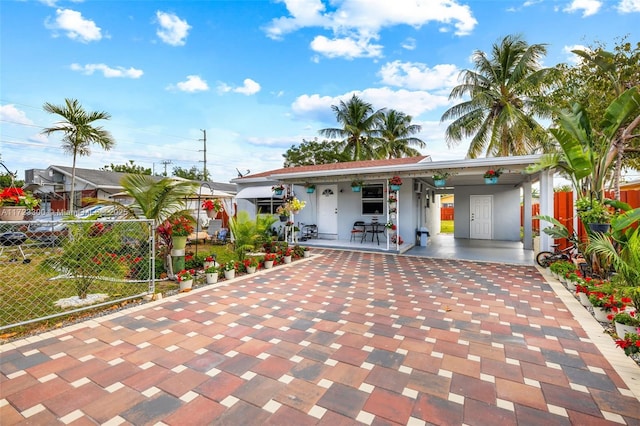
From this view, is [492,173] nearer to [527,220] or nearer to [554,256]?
[554,256]

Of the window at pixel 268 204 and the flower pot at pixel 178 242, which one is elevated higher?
the window at pixel 268 204

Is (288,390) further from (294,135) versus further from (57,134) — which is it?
(294,135)

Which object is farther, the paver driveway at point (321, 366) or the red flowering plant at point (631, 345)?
the red flowering plant at point (631, 345)

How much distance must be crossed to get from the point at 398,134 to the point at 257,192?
20.4m

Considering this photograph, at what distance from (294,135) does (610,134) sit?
29285 mm

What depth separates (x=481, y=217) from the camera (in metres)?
15.8

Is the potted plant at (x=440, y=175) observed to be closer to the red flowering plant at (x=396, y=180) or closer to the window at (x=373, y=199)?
the red flowering plant at (x=396, y=180)

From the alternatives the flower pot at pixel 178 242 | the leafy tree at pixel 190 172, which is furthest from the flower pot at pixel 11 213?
the leafy tree at pixel 190 172

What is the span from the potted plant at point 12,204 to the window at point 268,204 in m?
12.0

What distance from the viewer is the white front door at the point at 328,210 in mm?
14422

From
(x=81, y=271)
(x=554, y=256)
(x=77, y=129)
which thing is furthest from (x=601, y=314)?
(x=77, y=129)

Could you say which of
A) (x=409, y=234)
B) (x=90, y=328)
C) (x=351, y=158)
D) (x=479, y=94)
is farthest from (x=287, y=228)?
(x=351, y=158)

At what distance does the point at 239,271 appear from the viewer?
8016 mm

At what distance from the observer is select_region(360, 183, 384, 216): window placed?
13.3 m
